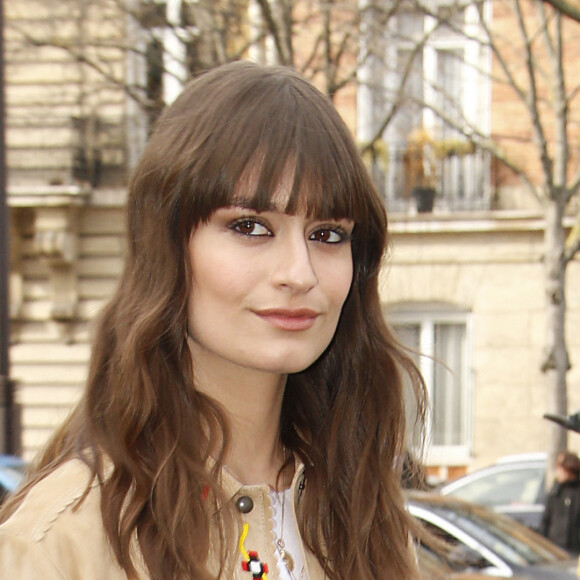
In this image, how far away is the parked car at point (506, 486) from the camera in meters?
11.2

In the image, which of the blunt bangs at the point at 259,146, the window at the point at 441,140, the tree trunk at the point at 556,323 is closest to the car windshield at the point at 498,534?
the tree trunk at the point at 556,323

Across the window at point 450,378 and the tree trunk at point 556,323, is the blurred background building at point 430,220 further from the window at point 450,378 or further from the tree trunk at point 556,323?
the tree trunk at point 556,323

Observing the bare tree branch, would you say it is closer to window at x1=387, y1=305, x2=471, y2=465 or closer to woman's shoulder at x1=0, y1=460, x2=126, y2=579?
woman's shoulder at x1=0, y1=460, x2=126, y2=579

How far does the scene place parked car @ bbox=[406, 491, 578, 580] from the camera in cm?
612

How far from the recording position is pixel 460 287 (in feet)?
51.3

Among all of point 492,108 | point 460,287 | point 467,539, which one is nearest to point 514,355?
point 460,287

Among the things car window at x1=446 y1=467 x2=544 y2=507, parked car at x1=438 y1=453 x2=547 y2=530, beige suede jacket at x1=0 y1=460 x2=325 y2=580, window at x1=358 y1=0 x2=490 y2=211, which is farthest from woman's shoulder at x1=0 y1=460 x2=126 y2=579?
window at x1=358 y1=0 x2=490 y2=211

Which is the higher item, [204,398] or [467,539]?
[204,398]

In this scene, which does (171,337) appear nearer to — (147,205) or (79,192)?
(147,205)

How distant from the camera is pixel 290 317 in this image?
172 centimetres

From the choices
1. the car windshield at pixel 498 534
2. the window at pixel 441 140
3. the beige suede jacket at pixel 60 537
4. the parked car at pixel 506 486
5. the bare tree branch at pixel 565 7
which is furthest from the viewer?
the window at pixel 441 140

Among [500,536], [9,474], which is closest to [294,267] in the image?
[9,474]

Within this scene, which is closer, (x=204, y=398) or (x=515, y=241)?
(x=204, y=398)

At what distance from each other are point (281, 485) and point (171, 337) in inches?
13.7
